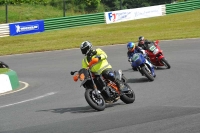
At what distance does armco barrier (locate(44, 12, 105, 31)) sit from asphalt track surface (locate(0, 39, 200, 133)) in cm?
1722

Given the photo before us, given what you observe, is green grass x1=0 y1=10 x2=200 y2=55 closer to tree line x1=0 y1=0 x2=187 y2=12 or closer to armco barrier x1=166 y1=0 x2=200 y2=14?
armco barrier x1=166 y1=0 x2=200 y2=14

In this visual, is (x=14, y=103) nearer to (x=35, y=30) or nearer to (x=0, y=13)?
(x=35, y=30)

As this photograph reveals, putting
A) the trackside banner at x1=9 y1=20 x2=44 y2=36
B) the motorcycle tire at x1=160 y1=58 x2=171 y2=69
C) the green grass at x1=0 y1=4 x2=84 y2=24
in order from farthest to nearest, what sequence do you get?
the green grass at x1=0 y1=4 x2=84 y2=24, the trackside banner at x1=9 y1=20 x2=44 y2=36, the motorcycle tire at x1=160 y1=58 x2=171 y2=69

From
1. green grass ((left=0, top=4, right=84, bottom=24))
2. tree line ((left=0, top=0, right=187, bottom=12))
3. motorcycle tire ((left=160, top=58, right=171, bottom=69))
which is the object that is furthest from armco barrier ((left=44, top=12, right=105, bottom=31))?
motorcycle tire ((left=160, top=58, right=171, bottom=69))

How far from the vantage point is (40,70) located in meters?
A: 19.9

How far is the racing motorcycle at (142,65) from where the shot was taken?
49.9 ft

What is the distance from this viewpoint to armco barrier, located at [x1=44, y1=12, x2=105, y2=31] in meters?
38.3

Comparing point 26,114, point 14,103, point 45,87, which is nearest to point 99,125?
point 26,114

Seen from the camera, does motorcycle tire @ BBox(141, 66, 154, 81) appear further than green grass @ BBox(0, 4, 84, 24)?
No

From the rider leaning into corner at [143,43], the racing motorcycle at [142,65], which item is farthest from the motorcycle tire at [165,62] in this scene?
the racing motorcycle at [142,65]

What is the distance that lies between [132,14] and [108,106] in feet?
107

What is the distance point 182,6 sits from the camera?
47.2m

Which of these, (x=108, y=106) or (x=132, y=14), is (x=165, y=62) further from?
(x=132, y=14)

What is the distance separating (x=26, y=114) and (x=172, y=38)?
1931cm
